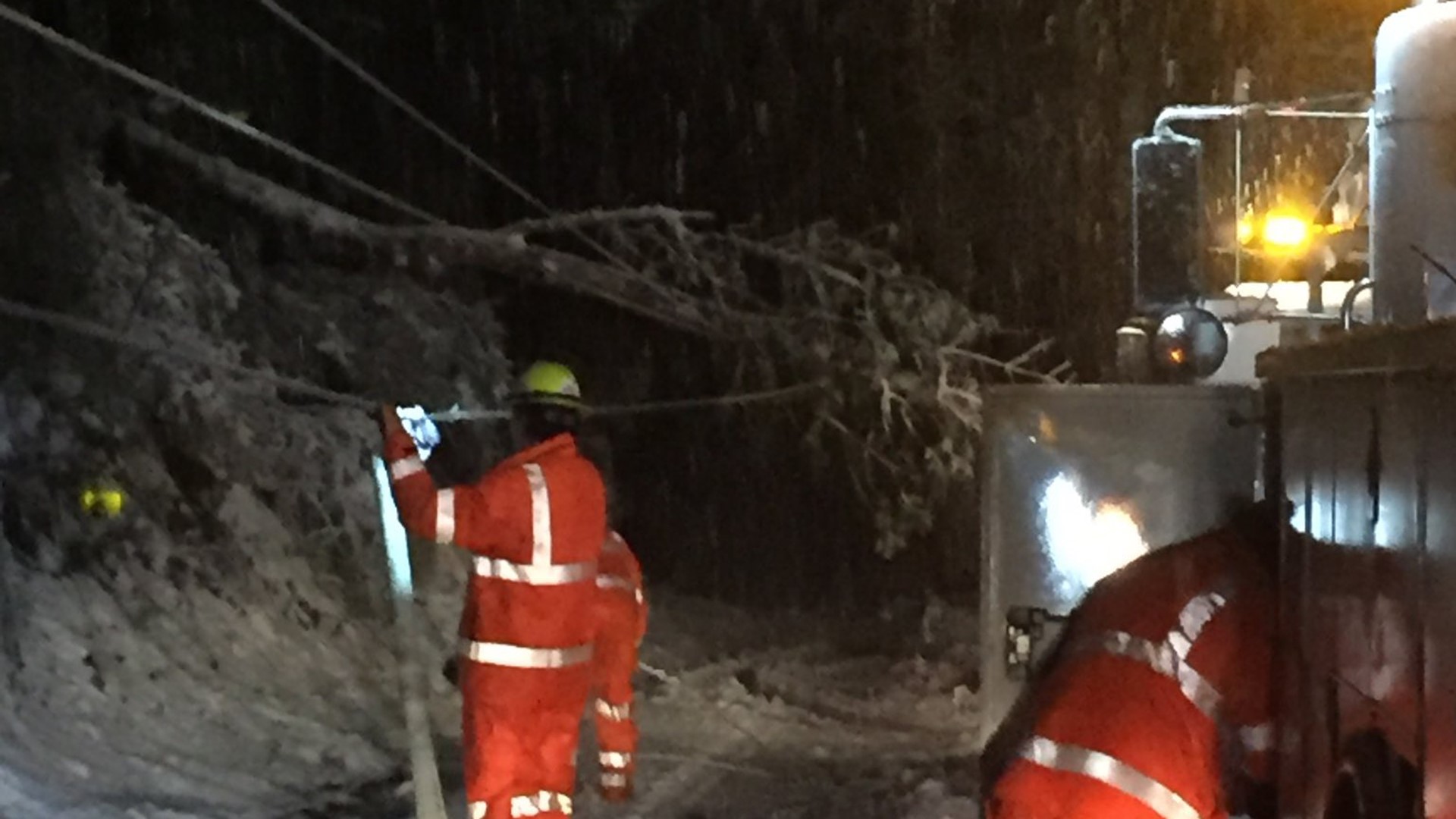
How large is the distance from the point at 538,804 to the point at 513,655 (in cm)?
54

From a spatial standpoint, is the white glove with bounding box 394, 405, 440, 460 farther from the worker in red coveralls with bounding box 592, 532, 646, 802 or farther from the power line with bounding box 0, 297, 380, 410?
the power line with bounding box 0, 297, 380, 410

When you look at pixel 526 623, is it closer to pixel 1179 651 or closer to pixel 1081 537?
pixel 1081 537

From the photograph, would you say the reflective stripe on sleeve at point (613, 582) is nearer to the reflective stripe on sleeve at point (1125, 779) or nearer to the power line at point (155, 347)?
the power line at point (155, 347)

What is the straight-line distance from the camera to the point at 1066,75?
1859cm

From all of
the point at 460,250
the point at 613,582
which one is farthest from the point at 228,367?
the point at 613,582

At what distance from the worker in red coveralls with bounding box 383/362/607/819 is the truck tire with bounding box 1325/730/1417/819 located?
3.23 meters

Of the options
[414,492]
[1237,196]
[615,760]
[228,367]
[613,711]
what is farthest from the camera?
[228,367]

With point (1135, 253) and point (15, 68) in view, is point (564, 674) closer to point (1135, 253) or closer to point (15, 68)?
point (1135, 253)

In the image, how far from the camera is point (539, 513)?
6000 mm

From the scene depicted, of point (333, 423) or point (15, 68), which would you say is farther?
point (333, 423)

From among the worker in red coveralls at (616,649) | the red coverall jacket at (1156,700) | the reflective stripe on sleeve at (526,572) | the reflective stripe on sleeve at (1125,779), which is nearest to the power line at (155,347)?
the worker in red coveralls at (616,649)

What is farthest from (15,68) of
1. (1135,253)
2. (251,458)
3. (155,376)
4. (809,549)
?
(809,549)

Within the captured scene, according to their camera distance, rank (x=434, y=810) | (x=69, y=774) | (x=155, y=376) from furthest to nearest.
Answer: (x=155, y=376)
(x=69, y=774)
(x=434, y=810)

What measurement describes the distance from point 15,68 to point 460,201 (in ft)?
17.7
